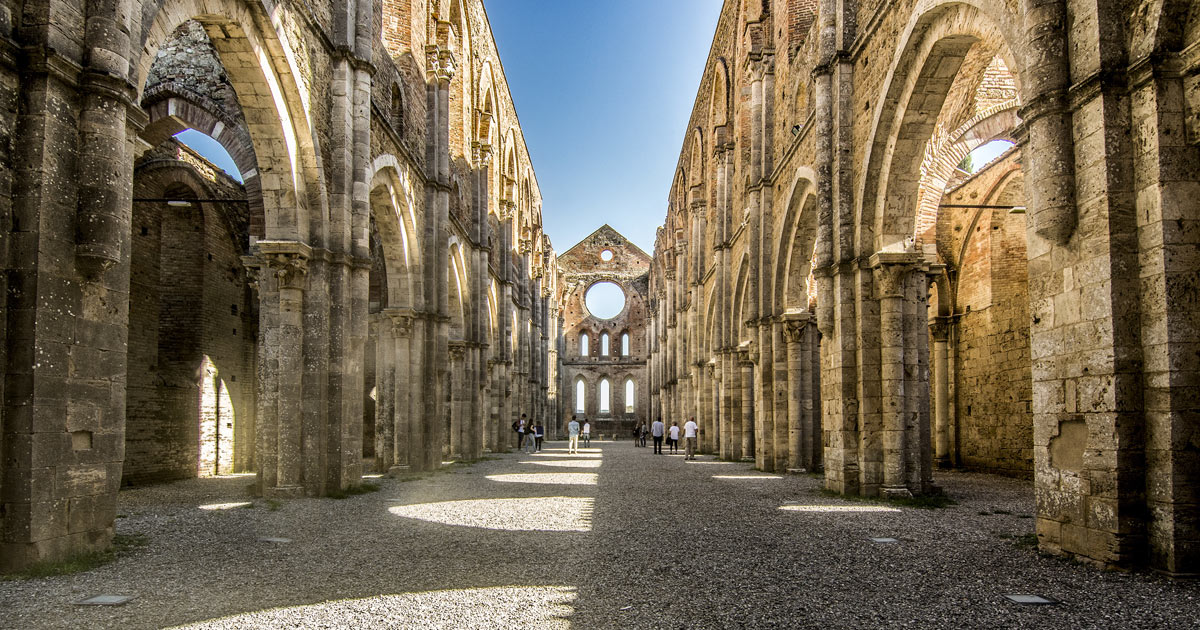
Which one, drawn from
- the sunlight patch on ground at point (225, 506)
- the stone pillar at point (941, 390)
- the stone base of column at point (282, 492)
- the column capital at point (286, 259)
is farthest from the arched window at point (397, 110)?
the stone pillar at point (941, 390)

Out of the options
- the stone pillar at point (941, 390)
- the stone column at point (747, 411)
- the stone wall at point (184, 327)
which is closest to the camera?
the stone wall at point (184, 327)

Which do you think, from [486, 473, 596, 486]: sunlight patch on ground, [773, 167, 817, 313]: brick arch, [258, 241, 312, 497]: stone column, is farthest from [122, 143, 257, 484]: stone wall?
[773, 167, 817, 313]: brick arch

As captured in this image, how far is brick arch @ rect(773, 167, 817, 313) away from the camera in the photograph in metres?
16.3

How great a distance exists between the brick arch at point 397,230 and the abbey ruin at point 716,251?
0.27 feet

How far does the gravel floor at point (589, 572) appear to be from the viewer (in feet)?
16.0

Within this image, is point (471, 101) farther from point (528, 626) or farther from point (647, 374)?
point (647, 374)

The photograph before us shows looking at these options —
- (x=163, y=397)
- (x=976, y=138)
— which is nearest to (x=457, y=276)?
(x=163, y=397)

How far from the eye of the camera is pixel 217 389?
17.4m

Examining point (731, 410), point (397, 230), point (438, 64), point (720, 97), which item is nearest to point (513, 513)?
point (397, 230)

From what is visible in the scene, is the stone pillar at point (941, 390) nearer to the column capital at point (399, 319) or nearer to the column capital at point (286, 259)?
the column capital at point (399, 319)

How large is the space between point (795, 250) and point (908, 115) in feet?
20.1

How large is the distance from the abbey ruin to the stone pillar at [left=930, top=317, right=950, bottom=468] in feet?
0.27

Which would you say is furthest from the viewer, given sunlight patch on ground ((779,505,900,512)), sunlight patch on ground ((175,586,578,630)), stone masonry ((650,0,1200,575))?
sunlight patch on ground ((779,505,900,512))

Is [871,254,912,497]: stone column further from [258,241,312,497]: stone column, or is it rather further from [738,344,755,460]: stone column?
[738,344,755,460]: stone column
